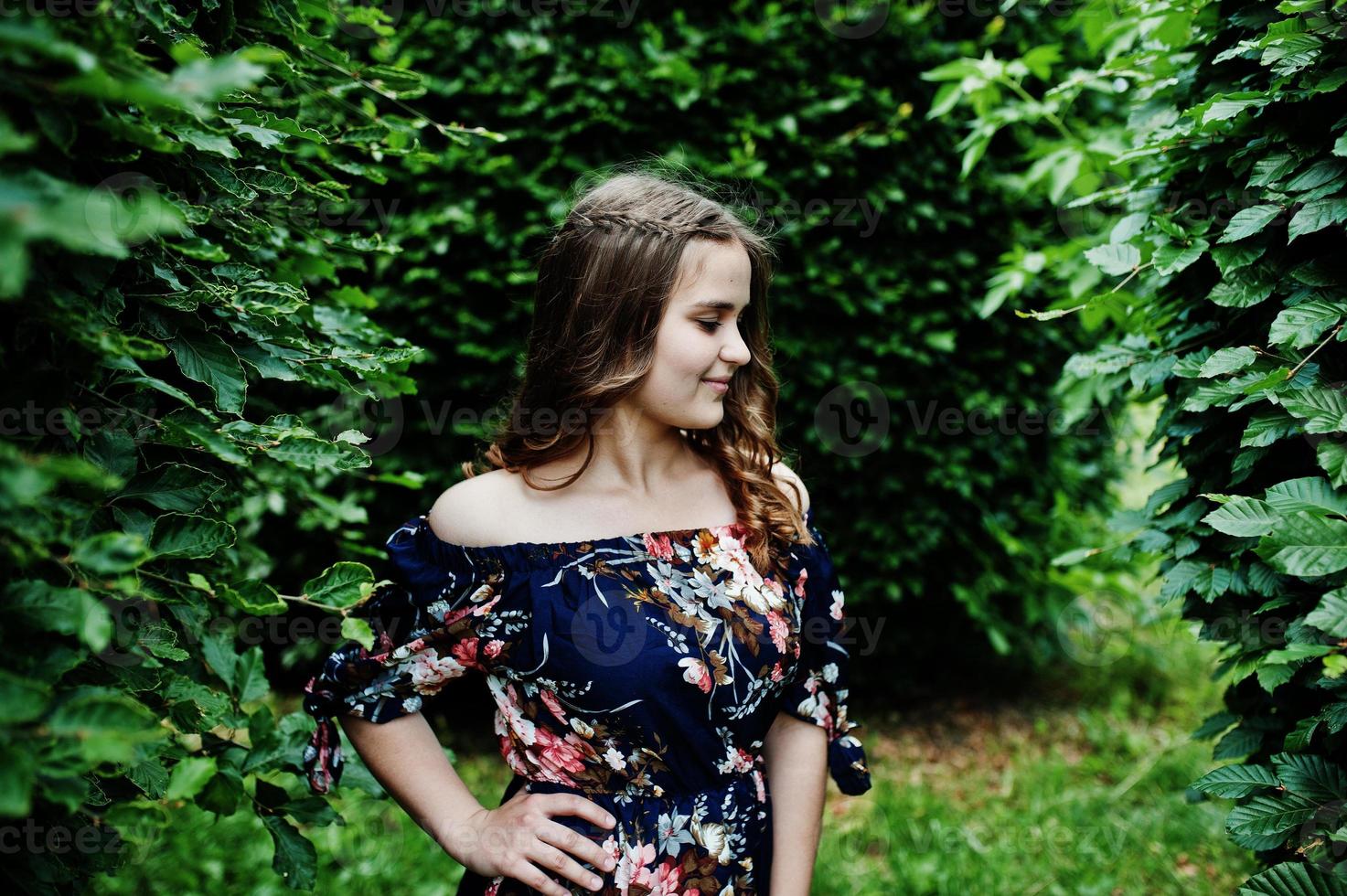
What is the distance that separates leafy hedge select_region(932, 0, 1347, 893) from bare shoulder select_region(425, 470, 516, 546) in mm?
1136

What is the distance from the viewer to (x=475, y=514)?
1740 mm

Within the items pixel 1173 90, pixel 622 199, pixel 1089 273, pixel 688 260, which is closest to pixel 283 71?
pixel 622 199

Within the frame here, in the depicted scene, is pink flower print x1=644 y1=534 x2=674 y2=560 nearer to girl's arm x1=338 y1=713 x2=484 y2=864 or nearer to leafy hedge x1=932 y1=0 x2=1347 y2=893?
girl's arm x1=338 y1=713 x2=484 y2=864

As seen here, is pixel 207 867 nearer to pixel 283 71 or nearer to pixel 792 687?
pixel 792 687

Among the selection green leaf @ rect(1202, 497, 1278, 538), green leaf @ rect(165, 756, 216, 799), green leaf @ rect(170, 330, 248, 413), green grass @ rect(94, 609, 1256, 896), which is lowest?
green grass @ rect(94, 609, 1256, 896)

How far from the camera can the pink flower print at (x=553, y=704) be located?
1652 millimetres

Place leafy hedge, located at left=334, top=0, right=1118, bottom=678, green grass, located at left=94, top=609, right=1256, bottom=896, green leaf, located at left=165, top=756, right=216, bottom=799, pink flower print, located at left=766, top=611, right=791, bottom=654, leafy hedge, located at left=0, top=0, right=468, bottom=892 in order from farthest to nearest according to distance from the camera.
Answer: leafy hedge, located at left=334, top=0, right=1118, bottom=678 < green grass, located at left=94, top=609, right=1256, bottom=896 < pink flower print, located at left=766, top=611, right=791, bottom=654 < green leaf, located at left=165, top=756, right=216, bottom=799 < leafy hedge, located at left=0, top=0, right=468, bottom=892

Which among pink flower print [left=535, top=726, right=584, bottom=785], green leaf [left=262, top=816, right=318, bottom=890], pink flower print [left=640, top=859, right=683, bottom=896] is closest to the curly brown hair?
pink flower print [left=535, top=726, right=584, bottom=785]

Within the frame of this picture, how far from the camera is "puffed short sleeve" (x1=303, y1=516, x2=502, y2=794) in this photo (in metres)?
1.69

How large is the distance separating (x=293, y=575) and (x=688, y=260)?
3.03 m

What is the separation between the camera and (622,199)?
6.06ft

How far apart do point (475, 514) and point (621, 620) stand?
1.17ft

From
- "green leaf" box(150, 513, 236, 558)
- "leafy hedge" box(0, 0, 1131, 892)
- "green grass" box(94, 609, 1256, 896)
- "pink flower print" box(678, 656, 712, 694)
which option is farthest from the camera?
"green grass" box(94, 609, 1256, 896)

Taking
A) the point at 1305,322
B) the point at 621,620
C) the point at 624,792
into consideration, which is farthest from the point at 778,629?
the point at 1305,322
